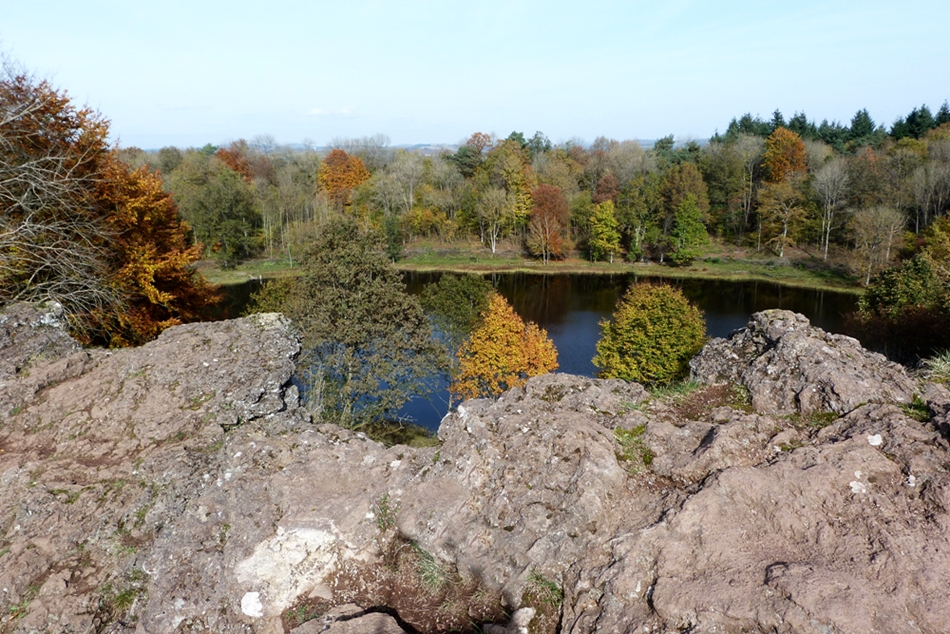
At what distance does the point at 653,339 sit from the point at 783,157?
66749 mm

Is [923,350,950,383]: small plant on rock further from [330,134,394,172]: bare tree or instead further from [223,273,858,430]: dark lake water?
[330,134,394,172]: bare tree

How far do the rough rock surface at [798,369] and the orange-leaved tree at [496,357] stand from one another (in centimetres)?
1988

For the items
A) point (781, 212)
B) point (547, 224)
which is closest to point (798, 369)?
point (547, 224)

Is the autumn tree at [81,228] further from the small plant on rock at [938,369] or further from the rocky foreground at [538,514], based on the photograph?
the small plant on rock at [938,369]

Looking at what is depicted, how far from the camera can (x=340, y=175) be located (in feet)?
295

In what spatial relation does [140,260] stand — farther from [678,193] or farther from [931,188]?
[931,188]

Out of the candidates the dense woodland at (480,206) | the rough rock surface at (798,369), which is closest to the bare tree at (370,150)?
the dense woodland at (480,206)

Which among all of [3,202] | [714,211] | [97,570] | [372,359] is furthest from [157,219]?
[714,211]

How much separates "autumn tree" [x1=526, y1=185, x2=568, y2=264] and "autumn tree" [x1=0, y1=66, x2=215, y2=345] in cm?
5331

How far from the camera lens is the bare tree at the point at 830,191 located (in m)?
65.1

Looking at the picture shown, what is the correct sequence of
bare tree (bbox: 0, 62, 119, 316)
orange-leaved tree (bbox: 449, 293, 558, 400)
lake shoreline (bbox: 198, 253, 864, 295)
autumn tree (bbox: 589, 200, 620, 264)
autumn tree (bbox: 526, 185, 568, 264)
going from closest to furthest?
bare tree (bbox: 0, 62, 119, 316)
orange-leaved tree (bbox: 449, 293, 558, 400)
lake shoreline (bbox: 198, 253, 864, 295)
autumn tree (bbox: 589, 200, 620, 264)
autumn tree (bbox: 526, 185, 568, 264)

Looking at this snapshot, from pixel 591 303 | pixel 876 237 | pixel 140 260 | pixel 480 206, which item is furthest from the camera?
pixel 480 206

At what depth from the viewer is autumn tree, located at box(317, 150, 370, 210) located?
279 feet

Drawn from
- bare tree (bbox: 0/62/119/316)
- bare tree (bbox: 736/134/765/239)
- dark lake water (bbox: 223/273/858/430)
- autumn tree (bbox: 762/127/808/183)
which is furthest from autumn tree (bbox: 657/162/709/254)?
bare tree (bbox: 0/62/119/316)
